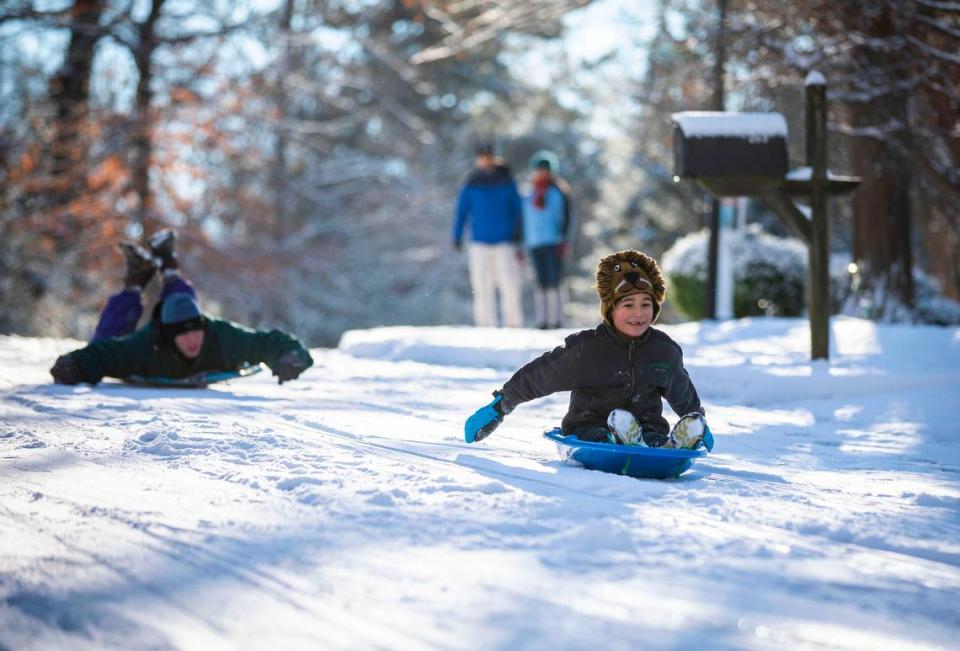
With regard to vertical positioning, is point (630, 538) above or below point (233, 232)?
below

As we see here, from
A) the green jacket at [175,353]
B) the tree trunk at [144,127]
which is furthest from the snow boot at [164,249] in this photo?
the tree trunk at [144,127]

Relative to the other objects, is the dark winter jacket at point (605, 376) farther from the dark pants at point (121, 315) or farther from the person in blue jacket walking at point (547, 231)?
the person in blue jacket walking at point (547, 231)

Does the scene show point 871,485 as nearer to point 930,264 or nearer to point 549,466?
point 549,466

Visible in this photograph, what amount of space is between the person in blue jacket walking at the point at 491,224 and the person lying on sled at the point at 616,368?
6.78m

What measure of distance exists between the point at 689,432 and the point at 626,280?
2.29 feet

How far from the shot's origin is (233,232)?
2372cm

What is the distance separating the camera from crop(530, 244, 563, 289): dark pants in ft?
38.3

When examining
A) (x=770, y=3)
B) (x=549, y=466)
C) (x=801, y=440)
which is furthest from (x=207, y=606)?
(x=770, y=3)

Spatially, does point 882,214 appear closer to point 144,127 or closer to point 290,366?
point 290,366

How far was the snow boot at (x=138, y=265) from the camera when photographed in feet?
25.5

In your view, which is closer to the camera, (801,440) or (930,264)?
(801,440)

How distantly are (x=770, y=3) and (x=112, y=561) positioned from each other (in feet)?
37.4

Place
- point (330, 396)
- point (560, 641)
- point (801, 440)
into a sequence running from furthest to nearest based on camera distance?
point (330, 396)
point (801, 440)
point (560, 641)

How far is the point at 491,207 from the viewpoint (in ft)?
36.9
